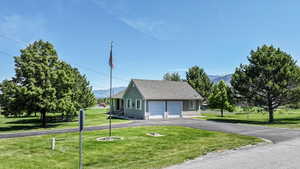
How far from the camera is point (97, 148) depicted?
1085 cm

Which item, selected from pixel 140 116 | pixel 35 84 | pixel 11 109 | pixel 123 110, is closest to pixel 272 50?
pixel 140 116

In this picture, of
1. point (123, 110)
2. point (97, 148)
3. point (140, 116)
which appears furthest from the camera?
point (123, 110)

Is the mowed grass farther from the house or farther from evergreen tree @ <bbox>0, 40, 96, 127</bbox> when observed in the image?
the house

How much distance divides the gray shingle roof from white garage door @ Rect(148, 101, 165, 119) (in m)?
0.85

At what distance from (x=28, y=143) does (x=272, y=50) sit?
2735 centimetres

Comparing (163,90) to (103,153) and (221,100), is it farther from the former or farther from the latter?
(103,153)

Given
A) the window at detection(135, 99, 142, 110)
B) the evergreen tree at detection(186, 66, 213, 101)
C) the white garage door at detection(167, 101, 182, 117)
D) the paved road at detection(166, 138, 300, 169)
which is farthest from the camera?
the evergreen tree at detection(186, 66, 213, 101)

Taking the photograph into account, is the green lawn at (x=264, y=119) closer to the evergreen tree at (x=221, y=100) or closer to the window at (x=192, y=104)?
the evergreen tree at (x=221, y=100)

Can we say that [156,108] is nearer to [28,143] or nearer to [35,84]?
[35,84]

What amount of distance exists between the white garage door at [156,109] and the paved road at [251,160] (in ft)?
61.9

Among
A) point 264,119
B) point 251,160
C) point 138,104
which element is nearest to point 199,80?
point 264,119

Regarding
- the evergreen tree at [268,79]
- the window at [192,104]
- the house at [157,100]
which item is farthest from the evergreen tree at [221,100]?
the evergreen tree at [268,79]

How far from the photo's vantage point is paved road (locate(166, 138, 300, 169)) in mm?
7441

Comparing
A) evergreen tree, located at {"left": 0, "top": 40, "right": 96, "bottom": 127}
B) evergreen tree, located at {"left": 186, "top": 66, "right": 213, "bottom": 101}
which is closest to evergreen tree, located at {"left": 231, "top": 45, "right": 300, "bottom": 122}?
evergreen tree, located at {"left": 0, "top": 40, "right": 96, "bottom": 127}
